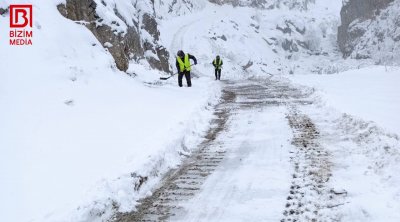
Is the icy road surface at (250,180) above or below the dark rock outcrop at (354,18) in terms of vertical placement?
below

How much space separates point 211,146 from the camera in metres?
7.48

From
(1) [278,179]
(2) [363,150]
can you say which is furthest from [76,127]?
(2) [363,150]

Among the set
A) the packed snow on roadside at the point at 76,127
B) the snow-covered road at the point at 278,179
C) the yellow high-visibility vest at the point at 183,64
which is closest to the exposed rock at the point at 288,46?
the yellow high-visibility vest at the point at 183,64

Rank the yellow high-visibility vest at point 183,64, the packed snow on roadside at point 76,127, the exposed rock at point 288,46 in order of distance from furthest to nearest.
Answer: the exposed rock at point 288,46 → the yellow high-visibility vest at point 183,64 → the packed snow on roadside at point 76,127

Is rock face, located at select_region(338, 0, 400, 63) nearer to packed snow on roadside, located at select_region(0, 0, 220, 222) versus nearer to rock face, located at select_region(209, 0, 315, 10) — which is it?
rock face, located at select_region(209, 0, 315, 10)

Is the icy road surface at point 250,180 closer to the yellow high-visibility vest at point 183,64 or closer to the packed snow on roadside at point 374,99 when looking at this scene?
the packed snow on roadside at point 374,99

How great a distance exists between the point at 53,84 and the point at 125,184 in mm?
4909

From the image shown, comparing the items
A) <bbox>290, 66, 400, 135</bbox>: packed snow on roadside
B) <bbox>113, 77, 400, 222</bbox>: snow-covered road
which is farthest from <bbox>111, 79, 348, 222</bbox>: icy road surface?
<bbox>290, 66, 400, 135</bbox>: packed snow on roadside

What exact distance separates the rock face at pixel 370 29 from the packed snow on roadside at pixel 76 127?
4776 cm

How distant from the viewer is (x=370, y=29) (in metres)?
59.1

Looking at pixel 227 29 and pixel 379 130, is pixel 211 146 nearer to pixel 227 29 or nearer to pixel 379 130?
pixel 379 130

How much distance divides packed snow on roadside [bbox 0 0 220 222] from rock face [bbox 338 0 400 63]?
47.8 metres

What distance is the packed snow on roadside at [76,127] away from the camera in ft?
15.7

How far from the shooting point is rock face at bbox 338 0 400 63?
5381 cm
